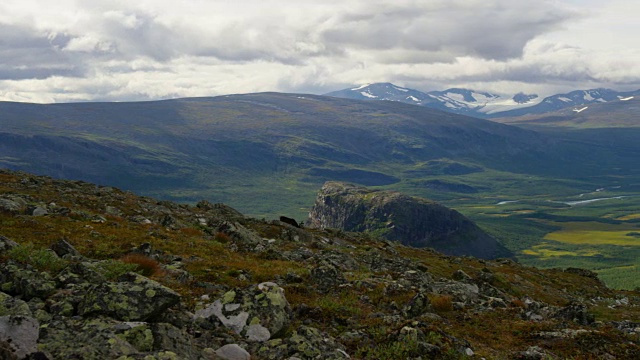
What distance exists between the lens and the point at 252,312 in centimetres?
1864

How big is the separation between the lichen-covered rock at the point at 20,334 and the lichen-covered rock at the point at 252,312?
6632 millimetres

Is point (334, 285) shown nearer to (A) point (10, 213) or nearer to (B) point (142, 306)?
(B) point (142, 306)

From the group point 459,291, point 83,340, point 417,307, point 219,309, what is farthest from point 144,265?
point 459,291

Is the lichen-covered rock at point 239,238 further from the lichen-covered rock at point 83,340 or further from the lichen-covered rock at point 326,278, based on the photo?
the lichen-covered rock at point 83,340

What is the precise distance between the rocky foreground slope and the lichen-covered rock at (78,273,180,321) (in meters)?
0.04

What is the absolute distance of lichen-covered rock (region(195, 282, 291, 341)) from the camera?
1795 centimetres

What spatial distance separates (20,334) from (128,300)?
392 centimetres

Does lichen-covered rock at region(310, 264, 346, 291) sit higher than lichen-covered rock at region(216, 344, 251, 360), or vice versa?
lichen-covered rock at region(216, 344, 251, 360)

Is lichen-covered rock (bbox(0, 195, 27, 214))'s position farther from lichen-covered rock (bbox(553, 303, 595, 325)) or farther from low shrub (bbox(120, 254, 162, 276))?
lichen-covered rock (bbox(553, 303, 595, 325))

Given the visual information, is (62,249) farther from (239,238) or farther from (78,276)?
(239,238)

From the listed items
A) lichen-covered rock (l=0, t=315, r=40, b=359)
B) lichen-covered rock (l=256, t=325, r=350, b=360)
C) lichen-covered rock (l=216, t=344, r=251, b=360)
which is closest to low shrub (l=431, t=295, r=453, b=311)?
lichen-covered rock (l=256, t=325, r=350, b=360)

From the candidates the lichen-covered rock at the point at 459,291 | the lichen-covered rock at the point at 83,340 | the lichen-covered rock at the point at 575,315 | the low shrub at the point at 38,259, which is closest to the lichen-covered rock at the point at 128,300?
the lichen-covered rock at the point at 83,340

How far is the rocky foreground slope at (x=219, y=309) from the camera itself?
46.8ft

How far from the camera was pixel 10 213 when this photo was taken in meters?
34.6
